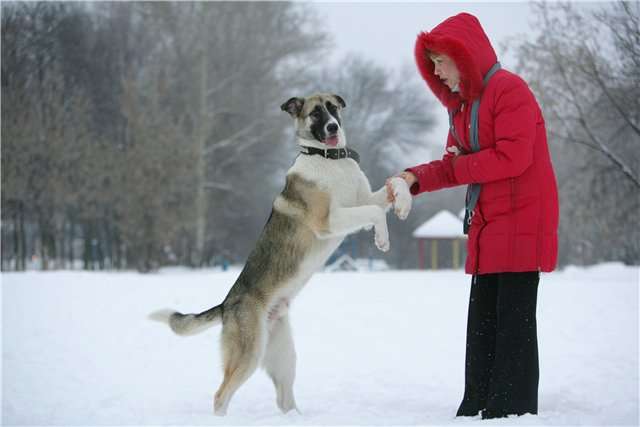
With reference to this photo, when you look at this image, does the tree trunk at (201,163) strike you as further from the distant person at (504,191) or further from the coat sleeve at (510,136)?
the coat sleeve at (510,136)

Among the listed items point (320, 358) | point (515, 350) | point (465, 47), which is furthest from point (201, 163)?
point (515, 350)

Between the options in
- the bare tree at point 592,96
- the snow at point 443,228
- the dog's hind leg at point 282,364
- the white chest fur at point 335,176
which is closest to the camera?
the white chest fur at point 335,176

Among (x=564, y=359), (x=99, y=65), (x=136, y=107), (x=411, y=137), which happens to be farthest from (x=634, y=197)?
(x=99, y=65)

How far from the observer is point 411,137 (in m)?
31.5

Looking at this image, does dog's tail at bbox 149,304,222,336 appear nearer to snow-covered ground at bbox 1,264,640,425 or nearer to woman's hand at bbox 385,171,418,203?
snow-covered ground at bbox 1,264,640,425

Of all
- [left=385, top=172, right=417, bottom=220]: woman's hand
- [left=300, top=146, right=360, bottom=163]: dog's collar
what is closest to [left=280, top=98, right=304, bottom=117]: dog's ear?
[left=300, top=146, right=360, bottom=163]: dog's collar

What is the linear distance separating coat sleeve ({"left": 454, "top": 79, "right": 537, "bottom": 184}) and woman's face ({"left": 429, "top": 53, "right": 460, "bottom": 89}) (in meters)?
0.31

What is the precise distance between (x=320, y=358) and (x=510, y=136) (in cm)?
484

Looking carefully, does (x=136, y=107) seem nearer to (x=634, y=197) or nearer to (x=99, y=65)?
(x=99, y=65)

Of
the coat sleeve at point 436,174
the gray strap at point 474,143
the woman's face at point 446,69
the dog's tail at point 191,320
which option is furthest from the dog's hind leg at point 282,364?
→ the woman's face at point 446,69

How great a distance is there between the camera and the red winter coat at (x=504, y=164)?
11.7ft

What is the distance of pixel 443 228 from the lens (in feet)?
82.1

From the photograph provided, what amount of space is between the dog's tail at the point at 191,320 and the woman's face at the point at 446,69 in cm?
232

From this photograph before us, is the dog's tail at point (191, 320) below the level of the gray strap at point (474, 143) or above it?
below
